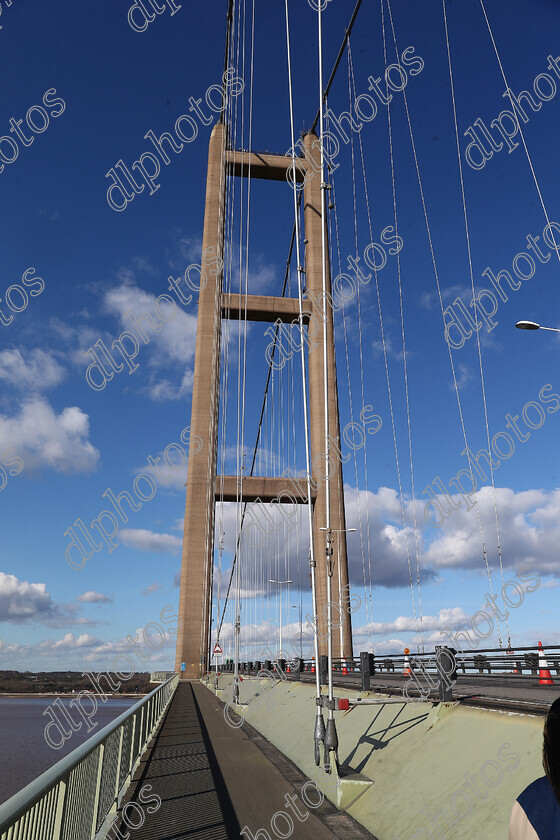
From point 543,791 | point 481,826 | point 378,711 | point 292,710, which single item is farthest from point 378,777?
point 292,710

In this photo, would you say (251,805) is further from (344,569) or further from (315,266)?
(315,266)

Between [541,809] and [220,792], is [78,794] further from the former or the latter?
[541,809]

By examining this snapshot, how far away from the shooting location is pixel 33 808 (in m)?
3.14

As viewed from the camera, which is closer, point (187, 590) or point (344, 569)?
point (344, 569)

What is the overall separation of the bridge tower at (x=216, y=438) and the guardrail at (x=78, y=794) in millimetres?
30969

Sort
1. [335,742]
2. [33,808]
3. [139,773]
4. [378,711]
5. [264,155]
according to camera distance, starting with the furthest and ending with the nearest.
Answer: [264,155], [378,711], [139,773], [335,742], [33,808]

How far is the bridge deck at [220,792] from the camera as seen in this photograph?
19.0 feet

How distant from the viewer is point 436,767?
6.26m

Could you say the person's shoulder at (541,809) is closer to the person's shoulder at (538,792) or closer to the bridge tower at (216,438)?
the person's shoulder at (538,792)

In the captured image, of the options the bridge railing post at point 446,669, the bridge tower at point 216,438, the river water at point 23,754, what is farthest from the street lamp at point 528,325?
the bridge tower at point 216,438

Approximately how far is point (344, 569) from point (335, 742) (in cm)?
3434

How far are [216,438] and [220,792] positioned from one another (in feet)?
157

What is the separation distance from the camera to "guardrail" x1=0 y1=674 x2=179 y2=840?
2922 mm

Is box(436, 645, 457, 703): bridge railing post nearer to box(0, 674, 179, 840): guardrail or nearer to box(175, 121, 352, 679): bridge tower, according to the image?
box(0, 674, 179, 840): guardrail
